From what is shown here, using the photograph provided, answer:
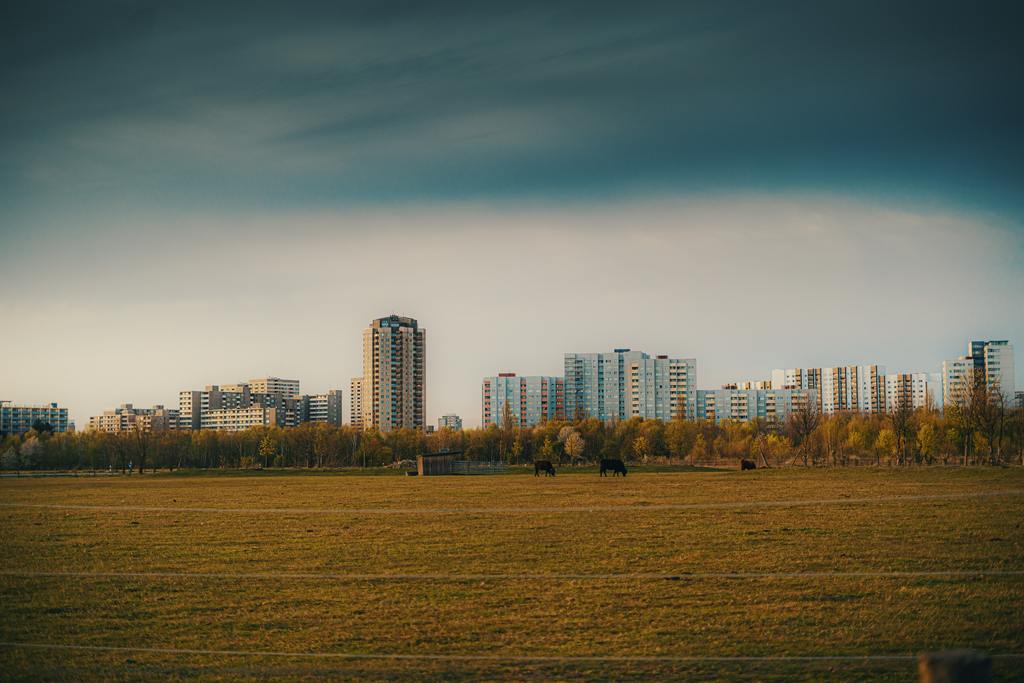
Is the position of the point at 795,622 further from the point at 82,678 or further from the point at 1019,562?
the point at 82,678

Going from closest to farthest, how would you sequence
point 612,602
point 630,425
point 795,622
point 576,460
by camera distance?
point 795,622
point 612,602
point 576,460
point 630,425

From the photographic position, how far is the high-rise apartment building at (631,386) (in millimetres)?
186125

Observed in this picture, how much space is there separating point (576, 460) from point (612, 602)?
Result: 297 feet

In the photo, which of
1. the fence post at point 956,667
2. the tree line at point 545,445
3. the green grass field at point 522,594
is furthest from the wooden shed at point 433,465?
the fence post at point 956,667

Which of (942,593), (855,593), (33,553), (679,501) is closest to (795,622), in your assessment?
(855,593)

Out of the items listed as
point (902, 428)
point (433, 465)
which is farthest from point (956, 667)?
point (902, 428)

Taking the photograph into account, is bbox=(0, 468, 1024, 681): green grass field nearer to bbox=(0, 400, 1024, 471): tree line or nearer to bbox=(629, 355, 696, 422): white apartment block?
bbox=(0, 400, 1024, 471): tree line

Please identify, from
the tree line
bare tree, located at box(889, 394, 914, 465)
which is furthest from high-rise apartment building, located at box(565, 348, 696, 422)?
bare tree, located at box(889, 394, 914, 465)

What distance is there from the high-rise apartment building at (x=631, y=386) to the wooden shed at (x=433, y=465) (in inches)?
4571

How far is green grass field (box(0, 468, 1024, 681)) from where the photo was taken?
9469mm

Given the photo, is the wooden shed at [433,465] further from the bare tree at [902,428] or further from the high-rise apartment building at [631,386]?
the high-rise apartment building at [631,386]

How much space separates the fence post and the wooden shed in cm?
6102

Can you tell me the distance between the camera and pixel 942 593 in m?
12.4

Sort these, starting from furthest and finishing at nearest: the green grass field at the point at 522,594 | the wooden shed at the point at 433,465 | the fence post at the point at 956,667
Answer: the wooden shed at the point at 433,465 < the green grass field at the point at 522,594 < the fence post at the point at 956,667
